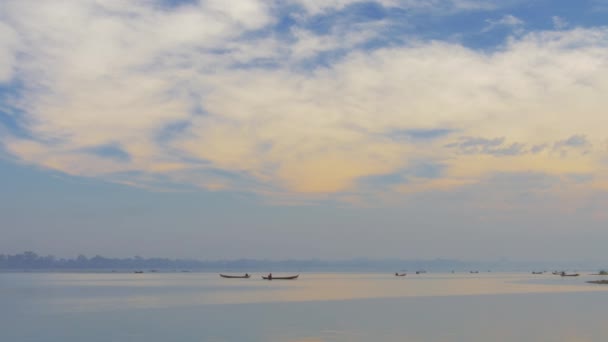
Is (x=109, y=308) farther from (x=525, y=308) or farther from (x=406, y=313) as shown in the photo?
(x=525, y=308)

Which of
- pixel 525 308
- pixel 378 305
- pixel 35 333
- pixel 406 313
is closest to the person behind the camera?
pixel 35 333

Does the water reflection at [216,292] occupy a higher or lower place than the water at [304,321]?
higher

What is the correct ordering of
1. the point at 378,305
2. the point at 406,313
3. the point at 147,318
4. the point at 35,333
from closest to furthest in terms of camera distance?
the point at 35,333 → the point at 147,318 → the point at 406,313 → the point at 378,305

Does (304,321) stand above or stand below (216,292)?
below

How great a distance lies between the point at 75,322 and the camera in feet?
134

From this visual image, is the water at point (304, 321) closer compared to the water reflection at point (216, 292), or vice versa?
the water at point (304, 321)

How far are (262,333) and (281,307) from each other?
19.3 meters

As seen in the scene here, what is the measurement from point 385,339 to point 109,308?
28623mm

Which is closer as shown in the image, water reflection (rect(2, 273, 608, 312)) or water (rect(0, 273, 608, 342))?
water (rect(0, 273, 608, 342))

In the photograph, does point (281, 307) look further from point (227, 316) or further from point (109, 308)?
point (109, 308)

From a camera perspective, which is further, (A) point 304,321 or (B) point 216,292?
(B) point 216,292

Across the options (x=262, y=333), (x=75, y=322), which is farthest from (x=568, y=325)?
(x=75, y=322)

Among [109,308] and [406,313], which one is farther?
[109,308]

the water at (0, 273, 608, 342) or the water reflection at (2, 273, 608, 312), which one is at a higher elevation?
the water reflection at (2, 273, 608, 312)
